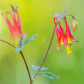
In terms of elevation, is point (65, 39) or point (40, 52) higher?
point (65, 39)

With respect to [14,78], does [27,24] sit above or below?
above

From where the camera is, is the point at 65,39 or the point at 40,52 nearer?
the point at 65,39

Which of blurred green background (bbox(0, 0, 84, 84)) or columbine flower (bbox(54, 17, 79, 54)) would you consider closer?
columbine flower (bbox(54, 17, 79, 54))

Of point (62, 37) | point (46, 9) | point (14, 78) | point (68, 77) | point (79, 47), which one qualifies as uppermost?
point (46, 9)

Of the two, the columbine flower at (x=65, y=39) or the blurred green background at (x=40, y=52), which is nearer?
the columbine flower at (x=65, y=39)

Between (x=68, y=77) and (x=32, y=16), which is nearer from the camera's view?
(x=68, y=77)

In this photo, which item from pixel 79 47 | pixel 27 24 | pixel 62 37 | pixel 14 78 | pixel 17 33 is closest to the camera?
pixel 17 33

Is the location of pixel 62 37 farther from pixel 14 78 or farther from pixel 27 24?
pixel 27 24

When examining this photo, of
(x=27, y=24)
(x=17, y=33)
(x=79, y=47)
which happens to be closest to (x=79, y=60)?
(x=79, y=47)
